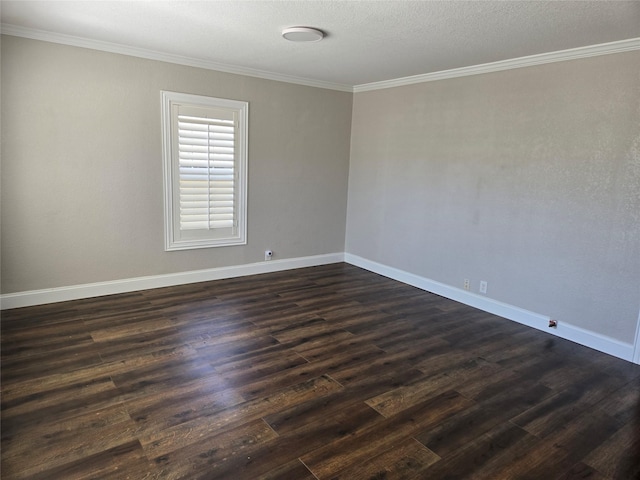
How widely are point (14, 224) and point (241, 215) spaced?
2.32 meters

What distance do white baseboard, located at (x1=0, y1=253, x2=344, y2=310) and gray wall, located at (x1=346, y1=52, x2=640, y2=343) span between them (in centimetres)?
126

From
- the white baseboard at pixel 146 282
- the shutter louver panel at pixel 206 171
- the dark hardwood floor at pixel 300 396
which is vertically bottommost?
the dark hardwood floor at pixel 300 396

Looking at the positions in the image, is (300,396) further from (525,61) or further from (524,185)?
(525,61)

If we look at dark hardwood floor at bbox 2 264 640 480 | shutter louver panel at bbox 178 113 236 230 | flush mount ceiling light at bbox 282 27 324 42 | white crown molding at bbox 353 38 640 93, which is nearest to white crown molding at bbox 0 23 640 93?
white crown molding at bbox 353 38 640 93

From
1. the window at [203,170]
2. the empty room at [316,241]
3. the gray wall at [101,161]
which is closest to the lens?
the empty room at [316,241]

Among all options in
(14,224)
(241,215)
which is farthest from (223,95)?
(14,224)

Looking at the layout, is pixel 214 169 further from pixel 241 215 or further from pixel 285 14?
pixel 285 14

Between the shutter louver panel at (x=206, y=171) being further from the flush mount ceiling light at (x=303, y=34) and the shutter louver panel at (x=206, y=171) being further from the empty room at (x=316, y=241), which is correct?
the flush mount ceiling light at (x=303, y=34)

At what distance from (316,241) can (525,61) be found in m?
3.37

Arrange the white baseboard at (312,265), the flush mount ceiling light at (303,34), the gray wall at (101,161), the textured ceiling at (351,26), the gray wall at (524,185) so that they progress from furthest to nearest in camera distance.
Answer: the gray wall at (101,161) < the white baseboard at (312,265) < the gray wall at (524,185) < the flush mount ceiling light at (303,34) < the textured ceiling at (351,26)

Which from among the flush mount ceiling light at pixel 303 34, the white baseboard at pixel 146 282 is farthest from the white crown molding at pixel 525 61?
the white baseboard at pixel 146 282

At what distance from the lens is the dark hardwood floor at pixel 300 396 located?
2.14m

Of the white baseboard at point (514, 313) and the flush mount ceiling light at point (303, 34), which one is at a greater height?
the flush mount ceiling light at point (303, 34)

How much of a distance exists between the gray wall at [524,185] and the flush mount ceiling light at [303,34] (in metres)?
1.94
